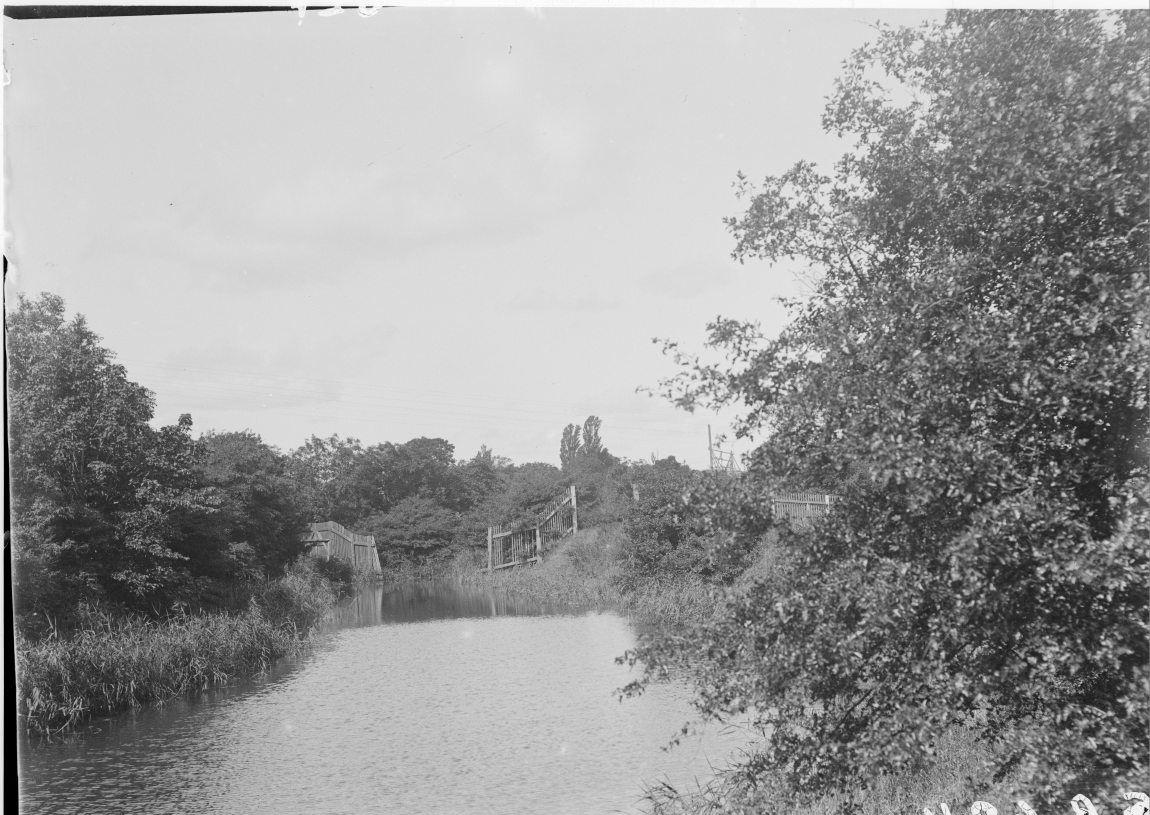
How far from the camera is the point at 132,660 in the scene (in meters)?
13.4

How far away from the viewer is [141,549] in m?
15.0

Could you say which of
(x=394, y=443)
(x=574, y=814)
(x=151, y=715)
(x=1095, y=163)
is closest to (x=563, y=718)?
(x=574, y=814)

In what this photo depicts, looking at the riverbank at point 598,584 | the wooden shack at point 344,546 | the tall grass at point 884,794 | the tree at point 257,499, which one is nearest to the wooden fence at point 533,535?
the riverbank at point 598,584

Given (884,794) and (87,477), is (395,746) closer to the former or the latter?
(884,794)

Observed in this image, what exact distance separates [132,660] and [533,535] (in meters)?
21.5

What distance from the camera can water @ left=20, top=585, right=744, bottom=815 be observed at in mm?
9414

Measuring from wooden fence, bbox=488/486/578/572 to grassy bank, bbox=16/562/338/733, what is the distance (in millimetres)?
Answer: 14881

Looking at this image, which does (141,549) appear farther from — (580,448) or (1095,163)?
(580,448)

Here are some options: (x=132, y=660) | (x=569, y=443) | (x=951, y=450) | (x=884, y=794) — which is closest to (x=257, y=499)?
(x=132, y=660)

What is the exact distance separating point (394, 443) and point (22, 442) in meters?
26.9

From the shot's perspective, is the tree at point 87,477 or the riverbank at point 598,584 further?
the riverbank at point 598,584

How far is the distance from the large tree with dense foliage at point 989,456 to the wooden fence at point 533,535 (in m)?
25.4

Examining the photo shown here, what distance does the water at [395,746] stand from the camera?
9414mm

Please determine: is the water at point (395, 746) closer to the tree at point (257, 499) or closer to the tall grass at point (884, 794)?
the tall grass at point (884, 794)
